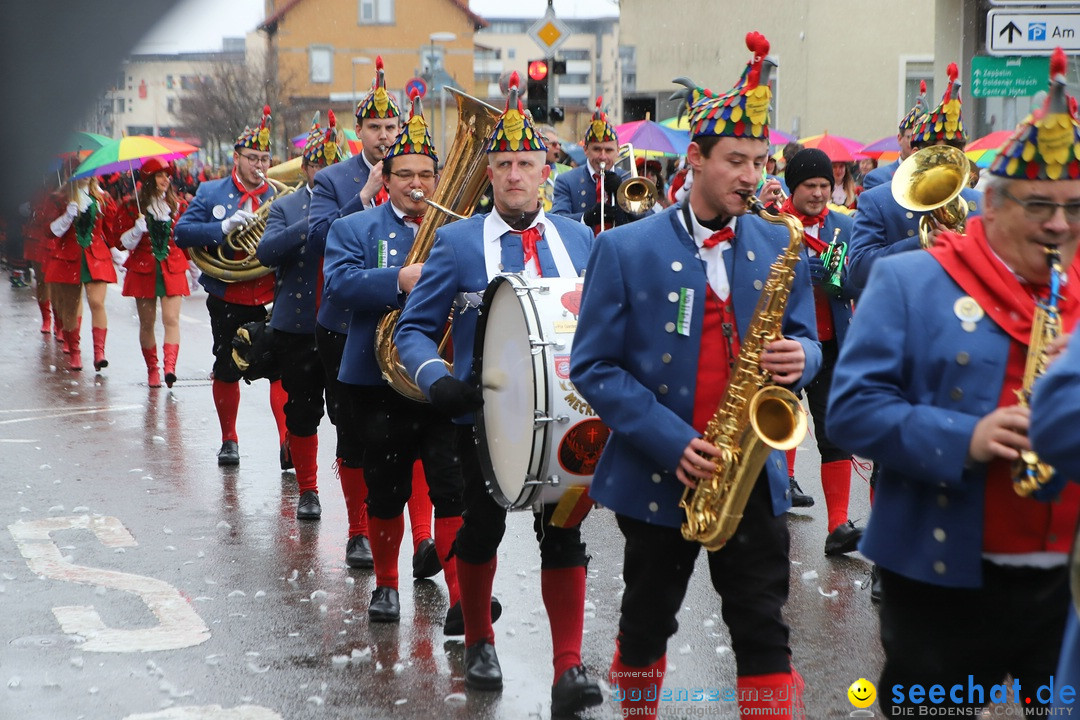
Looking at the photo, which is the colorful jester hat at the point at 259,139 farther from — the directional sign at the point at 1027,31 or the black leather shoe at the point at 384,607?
the directional sign at the point at 1027,31

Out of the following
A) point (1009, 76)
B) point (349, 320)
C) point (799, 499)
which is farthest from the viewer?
point (1009, 76)

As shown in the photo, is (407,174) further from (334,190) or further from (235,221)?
(235,221)

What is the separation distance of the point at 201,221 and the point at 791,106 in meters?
26.2

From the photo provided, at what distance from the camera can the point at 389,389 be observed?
6203 millimetres

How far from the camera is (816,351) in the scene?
4137mm

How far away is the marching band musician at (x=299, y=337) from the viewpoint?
310 inches

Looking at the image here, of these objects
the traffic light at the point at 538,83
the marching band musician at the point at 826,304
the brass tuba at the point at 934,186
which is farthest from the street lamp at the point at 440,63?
the brass tuba at the point at 934,186

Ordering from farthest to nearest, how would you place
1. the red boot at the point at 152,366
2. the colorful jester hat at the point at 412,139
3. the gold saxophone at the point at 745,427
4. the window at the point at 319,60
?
the red boot at the point at 152,366
the colorful jester hat at the point at 412,139
the gold saxophone at the point at 745,427
the window at the point at 319,60

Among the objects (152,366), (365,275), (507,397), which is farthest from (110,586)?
(152,366)

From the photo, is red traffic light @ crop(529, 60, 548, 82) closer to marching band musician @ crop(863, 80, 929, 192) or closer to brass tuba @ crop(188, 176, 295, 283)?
brass tuba @ crop(188, 176, 295, 283)

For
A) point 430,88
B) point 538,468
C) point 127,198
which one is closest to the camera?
point 538,468

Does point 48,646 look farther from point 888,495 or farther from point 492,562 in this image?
point 888,495

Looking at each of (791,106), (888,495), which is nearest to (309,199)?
(888,495)

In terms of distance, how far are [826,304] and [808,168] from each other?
0.72 meters
